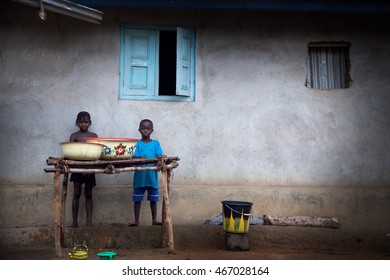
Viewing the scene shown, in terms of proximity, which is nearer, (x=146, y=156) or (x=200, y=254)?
(x=200, y=254)

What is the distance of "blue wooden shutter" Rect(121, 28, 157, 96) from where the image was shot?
30.2 ft

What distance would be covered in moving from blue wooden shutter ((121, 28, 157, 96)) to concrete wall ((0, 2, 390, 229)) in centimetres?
17

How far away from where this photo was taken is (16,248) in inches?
325

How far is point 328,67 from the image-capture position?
958cm

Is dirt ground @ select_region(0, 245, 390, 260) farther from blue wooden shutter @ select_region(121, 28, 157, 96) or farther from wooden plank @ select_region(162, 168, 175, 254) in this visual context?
blue wooden shutter @ select_region(121, 28, 157, 96)

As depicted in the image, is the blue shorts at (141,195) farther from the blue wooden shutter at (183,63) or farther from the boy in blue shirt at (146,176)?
the blue wooden shutter at (183,63)

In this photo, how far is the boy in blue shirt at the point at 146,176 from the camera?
854cm

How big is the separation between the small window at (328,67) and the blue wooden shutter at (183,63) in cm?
178

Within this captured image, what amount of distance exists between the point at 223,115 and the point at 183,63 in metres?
0.96

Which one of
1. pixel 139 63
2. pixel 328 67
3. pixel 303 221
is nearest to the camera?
pixel 303 221

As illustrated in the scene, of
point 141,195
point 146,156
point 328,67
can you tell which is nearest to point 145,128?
point 146,156

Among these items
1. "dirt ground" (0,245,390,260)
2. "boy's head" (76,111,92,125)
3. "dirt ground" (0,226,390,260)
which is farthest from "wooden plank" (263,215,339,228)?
"boy's head" (76,111,92,125)

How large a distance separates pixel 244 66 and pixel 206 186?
184 centimetres

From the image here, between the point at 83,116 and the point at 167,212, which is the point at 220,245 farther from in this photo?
the point at 83,116
